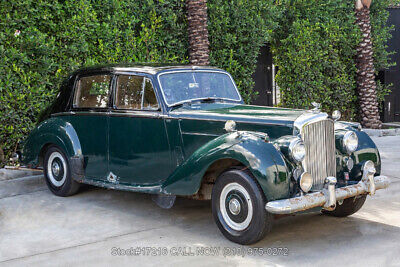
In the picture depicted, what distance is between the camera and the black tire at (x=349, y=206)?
18.2 ft

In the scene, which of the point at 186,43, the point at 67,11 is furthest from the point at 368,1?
the point at 67,11

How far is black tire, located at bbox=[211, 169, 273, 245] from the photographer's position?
4598 mm

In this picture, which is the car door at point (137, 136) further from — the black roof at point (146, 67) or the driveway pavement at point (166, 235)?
the driveway pavement at point (166, 235)

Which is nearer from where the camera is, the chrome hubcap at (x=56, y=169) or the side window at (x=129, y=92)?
the side window at (x=129, y=92)

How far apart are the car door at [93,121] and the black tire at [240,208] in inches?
75.0

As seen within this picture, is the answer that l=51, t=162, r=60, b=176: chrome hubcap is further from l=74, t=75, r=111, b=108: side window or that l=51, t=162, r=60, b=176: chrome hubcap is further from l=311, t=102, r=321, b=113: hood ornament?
l=311, t=102, r=321, b=113: hood ornament

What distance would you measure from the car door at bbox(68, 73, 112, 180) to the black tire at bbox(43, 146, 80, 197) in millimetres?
399

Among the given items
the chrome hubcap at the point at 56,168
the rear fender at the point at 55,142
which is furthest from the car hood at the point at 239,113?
the chrome hubcap at the point at 56,168

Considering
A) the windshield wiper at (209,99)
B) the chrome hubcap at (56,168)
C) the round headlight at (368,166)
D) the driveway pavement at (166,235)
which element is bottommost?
the driveway pavement at (166,235)

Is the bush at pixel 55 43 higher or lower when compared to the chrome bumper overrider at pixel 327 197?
higher

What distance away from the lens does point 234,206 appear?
479cm

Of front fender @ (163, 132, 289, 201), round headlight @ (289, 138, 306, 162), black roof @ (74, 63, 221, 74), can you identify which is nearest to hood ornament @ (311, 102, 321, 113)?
round headlight @ (289, 138, 306, 162)

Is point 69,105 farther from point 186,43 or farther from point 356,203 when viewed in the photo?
point 186,43

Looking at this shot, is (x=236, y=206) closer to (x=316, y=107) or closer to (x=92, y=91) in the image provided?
(x=316, y=107)
